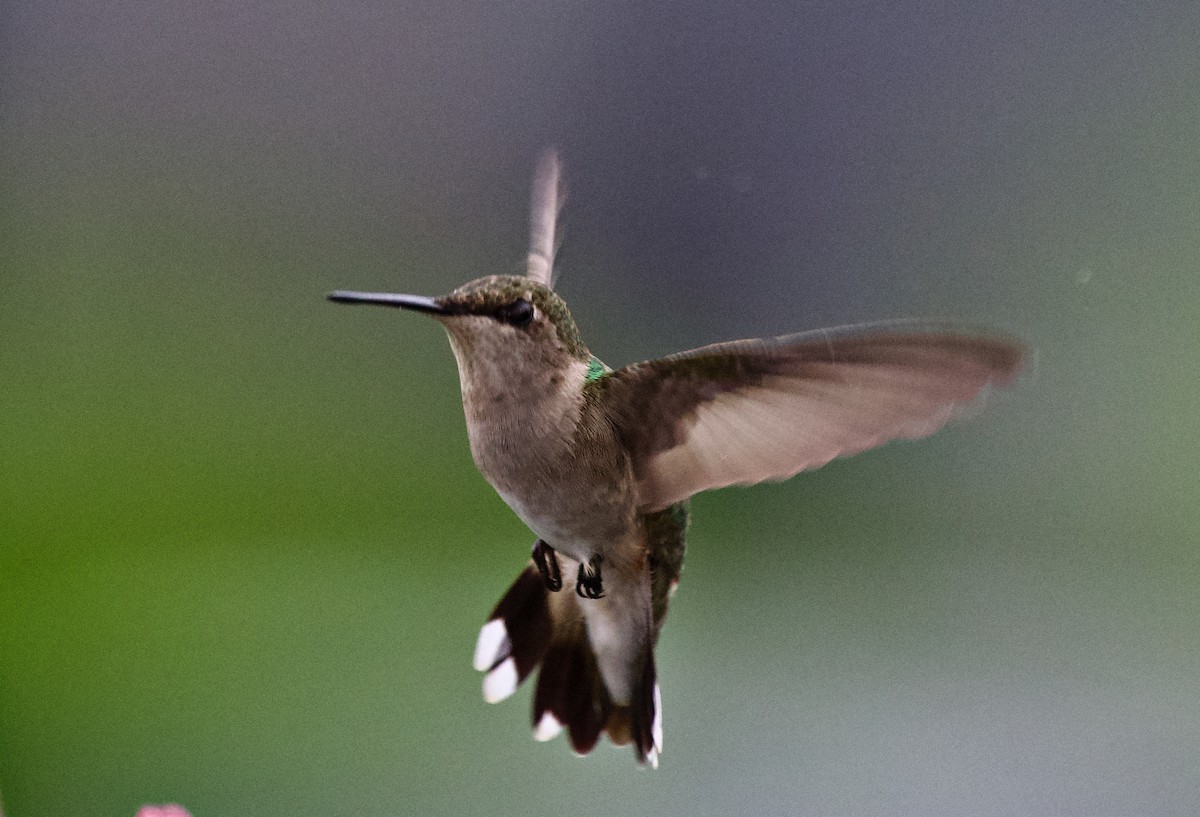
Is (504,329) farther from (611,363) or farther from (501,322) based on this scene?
(611,363)

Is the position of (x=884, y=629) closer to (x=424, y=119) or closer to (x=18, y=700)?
(x=424, y=119)

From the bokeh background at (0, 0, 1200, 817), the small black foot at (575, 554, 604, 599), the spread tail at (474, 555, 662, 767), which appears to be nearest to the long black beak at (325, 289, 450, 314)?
the small black foot at (575, 554, 604, 599)

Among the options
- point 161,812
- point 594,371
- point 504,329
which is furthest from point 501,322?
point 161,812

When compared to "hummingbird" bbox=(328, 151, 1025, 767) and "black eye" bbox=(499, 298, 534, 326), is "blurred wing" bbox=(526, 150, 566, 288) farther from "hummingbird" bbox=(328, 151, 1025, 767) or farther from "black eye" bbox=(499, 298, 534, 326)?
"black eye" bbox=(499, 298, 534, 326)

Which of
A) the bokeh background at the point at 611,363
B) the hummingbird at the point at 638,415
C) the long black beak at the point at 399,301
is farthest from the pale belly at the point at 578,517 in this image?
the bokeh background at the point at 611,363

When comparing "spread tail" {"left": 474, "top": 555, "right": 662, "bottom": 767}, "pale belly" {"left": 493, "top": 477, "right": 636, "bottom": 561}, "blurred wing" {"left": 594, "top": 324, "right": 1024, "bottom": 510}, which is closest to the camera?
"blurred wing" {"left": 594, "top": 324, "right": 1024, "bottom": 510}

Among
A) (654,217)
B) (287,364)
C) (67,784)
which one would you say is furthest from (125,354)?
(654,217)
